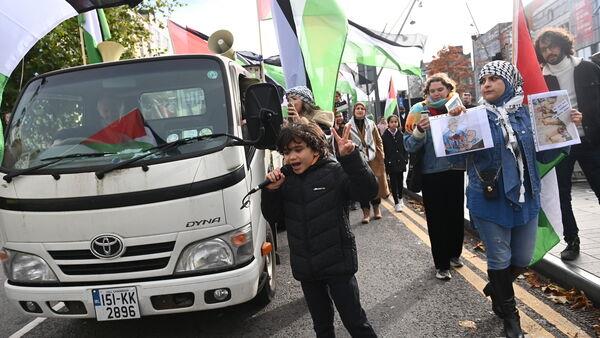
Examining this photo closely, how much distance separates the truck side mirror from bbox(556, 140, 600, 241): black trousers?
2825 millimetres

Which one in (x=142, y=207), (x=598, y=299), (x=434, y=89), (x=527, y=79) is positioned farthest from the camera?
(x=434, y=89)

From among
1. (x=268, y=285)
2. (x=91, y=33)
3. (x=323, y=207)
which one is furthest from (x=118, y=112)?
(x=91, y=33)

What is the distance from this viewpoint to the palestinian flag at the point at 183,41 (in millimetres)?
8812

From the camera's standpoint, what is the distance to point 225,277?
10.6 feet

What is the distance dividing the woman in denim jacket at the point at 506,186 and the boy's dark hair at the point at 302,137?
120 centimetres

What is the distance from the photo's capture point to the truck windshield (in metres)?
3.46

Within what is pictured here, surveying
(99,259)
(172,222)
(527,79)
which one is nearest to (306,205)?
(172,222)

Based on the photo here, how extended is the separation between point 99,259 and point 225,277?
2.70ft

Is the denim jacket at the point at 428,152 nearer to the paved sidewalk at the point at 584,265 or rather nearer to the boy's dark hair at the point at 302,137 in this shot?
the paved sidewalk at the point at 584,265

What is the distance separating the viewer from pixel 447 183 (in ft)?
15.0

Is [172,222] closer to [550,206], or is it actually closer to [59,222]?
[59,222]

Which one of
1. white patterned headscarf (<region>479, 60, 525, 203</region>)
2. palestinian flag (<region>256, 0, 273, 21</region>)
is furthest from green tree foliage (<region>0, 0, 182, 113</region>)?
white patterned headscarf (<region>479, 60, 525, 203</region>)

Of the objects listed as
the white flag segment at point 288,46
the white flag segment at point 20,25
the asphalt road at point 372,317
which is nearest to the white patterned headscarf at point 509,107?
the asphalt road at point 372,317

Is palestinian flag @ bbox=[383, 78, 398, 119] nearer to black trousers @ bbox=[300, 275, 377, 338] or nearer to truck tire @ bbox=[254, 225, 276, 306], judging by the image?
truck tire @ bbox=[254, 225, 276, 306]
